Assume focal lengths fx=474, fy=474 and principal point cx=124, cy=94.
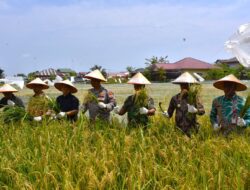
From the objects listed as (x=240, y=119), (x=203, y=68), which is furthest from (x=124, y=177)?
(x=203, y=68)

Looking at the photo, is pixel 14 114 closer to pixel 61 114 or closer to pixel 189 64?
pixel 61 114

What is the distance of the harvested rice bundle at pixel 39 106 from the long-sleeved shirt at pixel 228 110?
6.84 ft

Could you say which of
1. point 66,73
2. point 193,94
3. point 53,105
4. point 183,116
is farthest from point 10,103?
point 66,73

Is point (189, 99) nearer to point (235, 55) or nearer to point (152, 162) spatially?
point (235, 55)

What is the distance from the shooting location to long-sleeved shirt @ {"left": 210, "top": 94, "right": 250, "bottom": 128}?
5.31 meters

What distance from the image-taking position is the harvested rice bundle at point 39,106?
5.96 m

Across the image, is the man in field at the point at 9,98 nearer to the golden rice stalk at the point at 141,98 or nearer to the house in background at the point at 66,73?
the golden rice stalk at the point at 141,98

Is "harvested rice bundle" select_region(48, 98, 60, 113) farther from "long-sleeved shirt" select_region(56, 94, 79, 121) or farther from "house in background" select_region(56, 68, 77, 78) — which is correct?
"house in background" select_region(56, 68, 77, 78)

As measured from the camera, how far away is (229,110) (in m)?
5.35

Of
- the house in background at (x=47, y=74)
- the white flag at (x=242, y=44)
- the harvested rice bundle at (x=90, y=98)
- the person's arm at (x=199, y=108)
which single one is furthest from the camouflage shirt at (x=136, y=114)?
the house in background at (x=47, y=74)

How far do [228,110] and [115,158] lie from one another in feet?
5.93

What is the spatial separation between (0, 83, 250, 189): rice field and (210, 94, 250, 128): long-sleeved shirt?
21cm

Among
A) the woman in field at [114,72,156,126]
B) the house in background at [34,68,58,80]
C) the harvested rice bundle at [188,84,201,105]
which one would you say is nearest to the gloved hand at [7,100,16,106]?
the woman in field at [114,72,156,126]

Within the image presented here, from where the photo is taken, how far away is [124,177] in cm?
356
